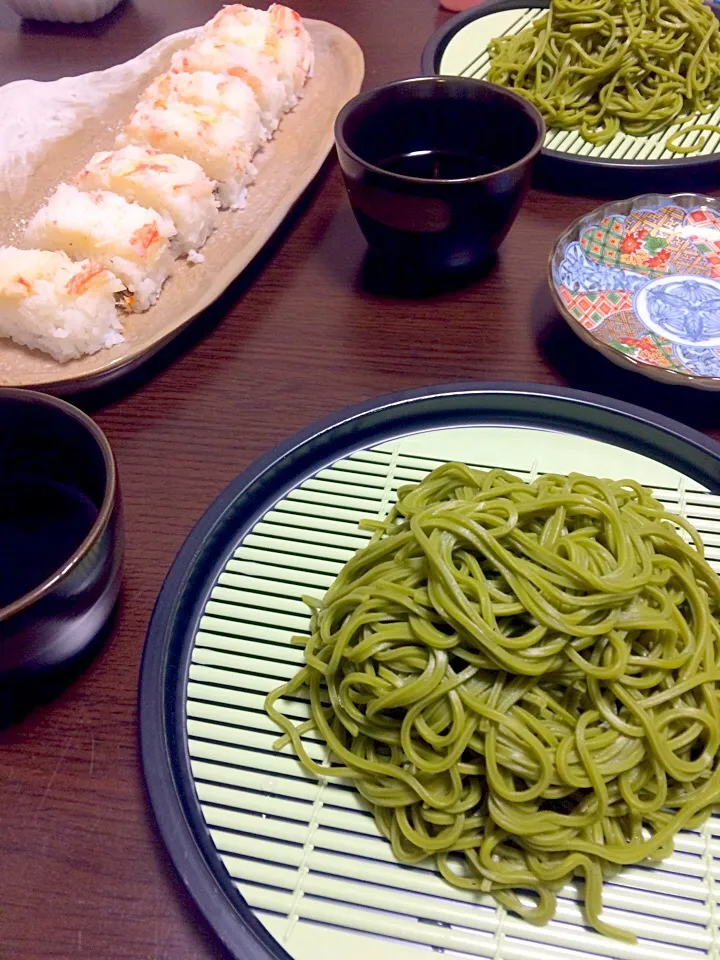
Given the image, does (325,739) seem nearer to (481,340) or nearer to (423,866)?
(423,866)

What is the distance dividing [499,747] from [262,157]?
1.59 meters

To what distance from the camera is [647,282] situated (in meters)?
1.56

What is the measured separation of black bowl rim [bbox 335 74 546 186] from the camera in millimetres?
1386

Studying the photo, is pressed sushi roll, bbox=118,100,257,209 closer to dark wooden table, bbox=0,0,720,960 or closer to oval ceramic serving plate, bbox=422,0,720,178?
dark wooden table, bbox=0,0,720,960

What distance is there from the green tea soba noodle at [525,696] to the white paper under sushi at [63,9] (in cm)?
241

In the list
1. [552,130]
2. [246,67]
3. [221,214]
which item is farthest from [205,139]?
[552,130]

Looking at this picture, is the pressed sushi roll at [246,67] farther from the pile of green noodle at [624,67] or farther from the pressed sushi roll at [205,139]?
the pile of green noodle at [624,67]

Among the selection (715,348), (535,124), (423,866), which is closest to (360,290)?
(535,124)

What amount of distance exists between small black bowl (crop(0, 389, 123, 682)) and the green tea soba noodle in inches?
10.4

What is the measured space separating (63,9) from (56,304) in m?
1.76

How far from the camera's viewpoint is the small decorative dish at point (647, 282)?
139cm

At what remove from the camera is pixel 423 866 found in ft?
2.68

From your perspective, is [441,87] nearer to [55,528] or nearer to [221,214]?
[221,214]

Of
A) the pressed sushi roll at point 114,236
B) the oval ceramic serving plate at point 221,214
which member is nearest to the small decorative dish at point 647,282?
the oval ceramic serving plate at point 221,214
